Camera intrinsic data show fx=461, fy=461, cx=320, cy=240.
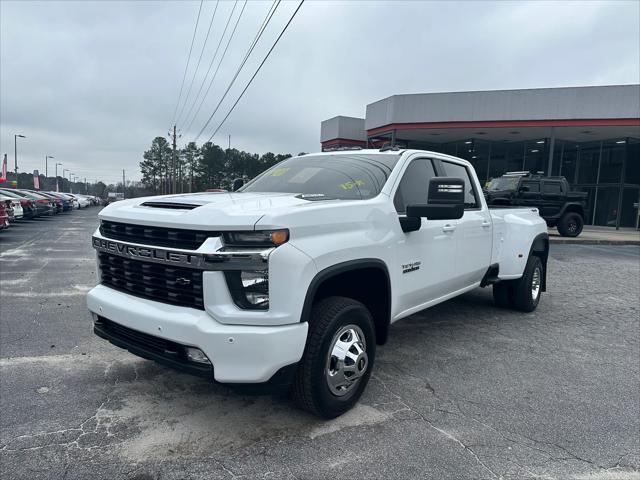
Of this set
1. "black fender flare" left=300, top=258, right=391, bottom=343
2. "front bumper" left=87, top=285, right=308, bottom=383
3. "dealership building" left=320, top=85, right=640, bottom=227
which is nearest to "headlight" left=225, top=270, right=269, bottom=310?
"front bumper" left=87, top=285, right=308, bottom=383

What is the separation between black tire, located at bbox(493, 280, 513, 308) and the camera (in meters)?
6.25

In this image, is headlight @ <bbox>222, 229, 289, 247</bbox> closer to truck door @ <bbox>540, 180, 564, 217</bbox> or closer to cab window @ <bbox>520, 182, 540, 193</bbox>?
cab window @ <bbox>520, 182, 540, 193</bbox>

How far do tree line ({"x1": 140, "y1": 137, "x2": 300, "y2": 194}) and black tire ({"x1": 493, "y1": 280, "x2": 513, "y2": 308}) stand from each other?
2033 inches

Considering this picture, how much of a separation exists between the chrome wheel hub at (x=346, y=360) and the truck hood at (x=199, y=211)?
95 cm

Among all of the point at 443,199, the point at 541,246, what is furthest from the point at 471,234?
the point at 541,246

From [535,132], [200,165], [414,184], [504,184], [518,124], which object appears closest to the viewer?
[414,184]

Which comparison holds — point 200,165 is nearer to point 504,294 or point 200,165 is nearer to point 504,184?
point 504,184

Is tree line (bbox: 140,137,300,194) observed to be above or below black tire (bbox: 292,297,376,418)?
above

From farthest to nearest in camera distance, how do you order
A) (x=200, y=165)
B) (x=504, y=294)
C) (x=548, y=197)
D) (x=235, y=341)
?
(x=200, y=165)
(x=548, y=197)
(x=504, y=294)
(x=235, y=341)

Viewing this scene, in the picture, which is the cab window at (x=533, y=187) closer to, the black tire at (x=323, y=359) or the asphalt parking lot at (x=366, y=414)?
the asphalt parking lot at (x=366, y=414)

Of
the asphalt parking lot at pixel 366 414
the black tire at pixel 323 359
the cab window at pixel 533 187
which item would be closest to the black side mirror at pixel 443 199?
the black tire at pixel 323 359

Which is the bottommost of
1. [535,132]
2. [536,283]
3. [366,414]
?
[366,414]

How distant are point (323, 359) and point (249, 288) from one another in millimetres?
713

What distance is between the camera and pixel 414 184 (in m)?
4.23
